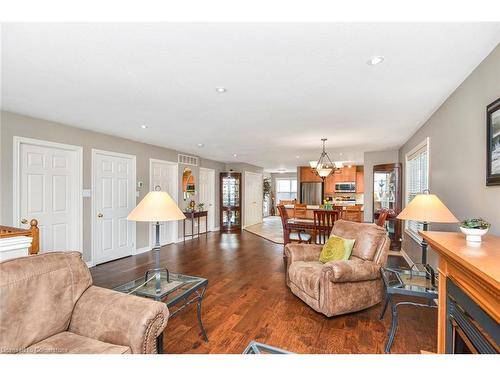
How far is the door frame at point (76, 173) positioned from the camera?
3248mm

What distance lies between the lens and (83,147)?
4105 millimetres

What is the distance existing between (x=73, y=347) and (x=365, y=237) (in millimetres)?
2801

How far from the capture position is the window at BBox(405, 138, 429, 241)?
12.0 ft

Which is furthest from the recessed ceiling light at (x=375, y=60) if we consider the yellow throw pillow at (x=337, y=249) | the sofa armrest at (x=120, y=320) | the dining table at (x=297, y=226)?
the dining table at (x=297, y=226)

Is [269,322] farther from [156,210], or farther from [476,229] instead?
[476,229]

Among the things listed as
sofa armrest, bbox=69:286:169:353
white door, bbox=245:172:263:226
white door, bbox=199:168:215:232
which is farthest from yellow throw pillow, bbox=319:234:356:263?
white door, bbox=245:172:263:226

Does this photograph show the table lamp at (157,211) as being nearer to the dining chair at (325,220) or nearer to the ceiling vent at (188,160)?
the dining chair at (325,220)

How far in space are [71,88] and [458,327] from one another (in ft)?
11.5

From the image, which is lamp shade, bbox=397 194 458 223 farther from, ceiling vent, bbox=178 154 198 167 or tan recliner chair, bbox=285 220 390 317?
ceiling vent, bbox=178 154 198 167

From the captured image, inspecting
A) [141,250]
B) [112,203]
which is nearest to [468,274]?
[112,203]

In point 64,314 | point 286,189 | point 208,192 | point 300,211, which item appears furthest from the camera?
point 286,189

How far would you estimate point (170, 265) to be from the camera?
14.4 ft
